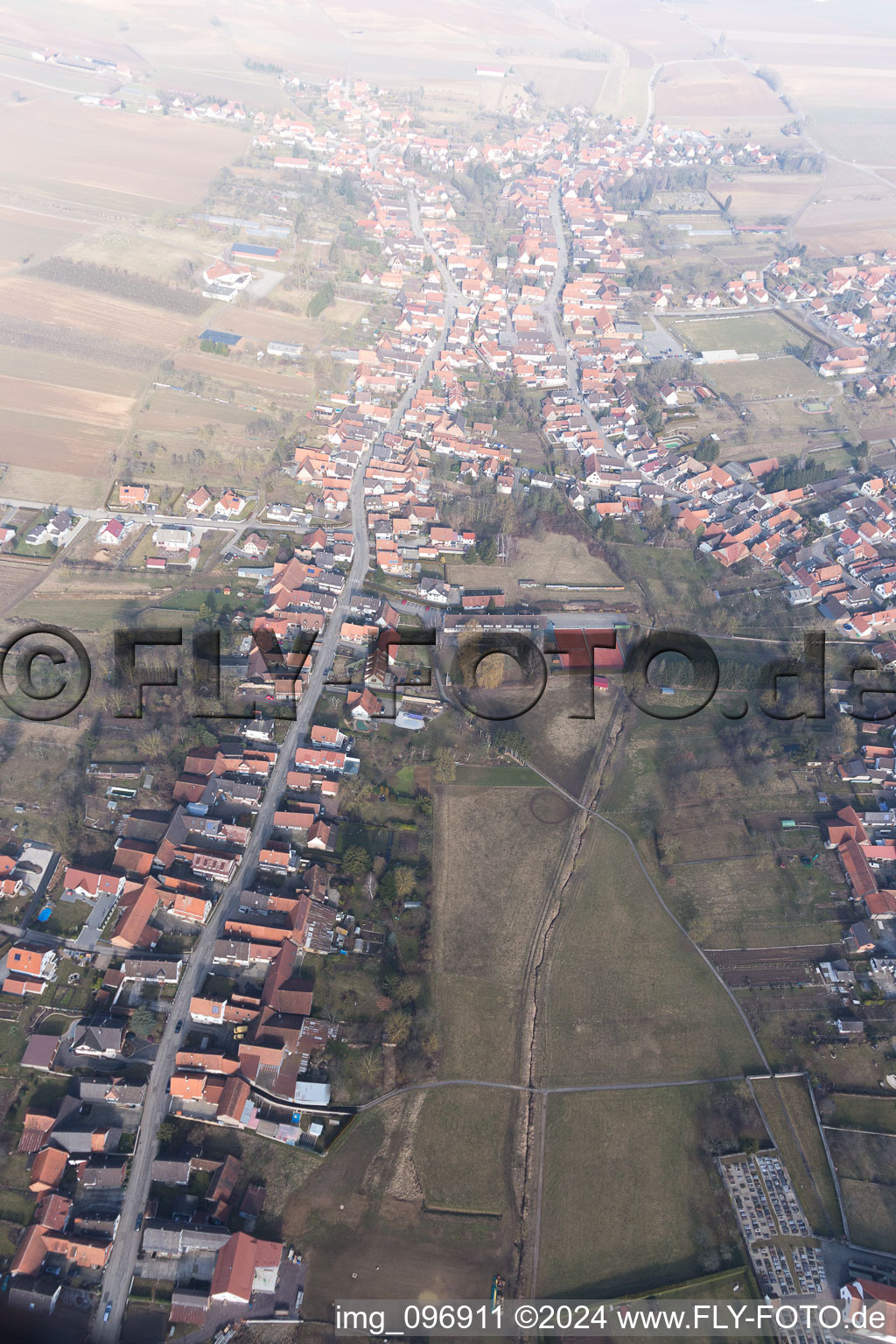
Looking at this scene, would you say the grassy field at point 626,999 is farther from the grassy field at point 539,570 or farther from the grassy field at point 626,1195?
the grassy field at point 539,570

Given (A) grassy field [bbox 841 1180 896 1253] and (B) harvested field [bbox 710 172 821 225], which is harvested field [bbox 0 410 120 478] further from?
(B) harvested field [bbox 710 172 821 225]

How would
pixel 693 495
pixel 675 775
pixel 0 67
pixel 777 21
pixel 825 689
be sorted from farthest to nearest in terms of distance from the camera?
1. pixel 777 21
2. pixel 0 67
3. pixel 693 495
4. pixel 825 689
5. pixel 675 775

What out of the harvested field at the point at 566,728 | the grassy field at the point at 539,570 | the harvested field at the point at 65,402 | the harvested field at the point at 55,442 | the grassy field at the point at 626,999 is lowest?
the grassy field at the point at 626,999

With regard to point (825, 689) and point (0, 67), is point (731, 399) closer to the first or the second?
point (825, 689)

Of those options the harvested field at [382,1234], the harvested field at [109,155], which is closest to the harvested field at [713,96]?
the harvested field at [109,155]

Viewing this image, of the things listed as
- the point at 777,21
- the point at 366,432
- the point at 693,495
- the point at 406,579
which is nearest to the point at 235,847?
the point at 406,579

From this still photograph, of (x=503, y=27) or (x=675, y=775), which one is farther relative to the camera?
(x=503, y=27)

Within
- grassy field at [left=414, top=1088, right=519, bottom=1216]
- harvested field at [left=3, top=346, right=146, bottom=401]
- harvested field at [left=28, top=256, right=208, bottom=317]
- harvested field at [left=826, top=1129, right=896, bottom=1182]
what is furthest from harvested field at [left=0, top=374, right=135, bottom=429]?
harvested field at [left=826, top=1129, right=896, bottom=1182]
